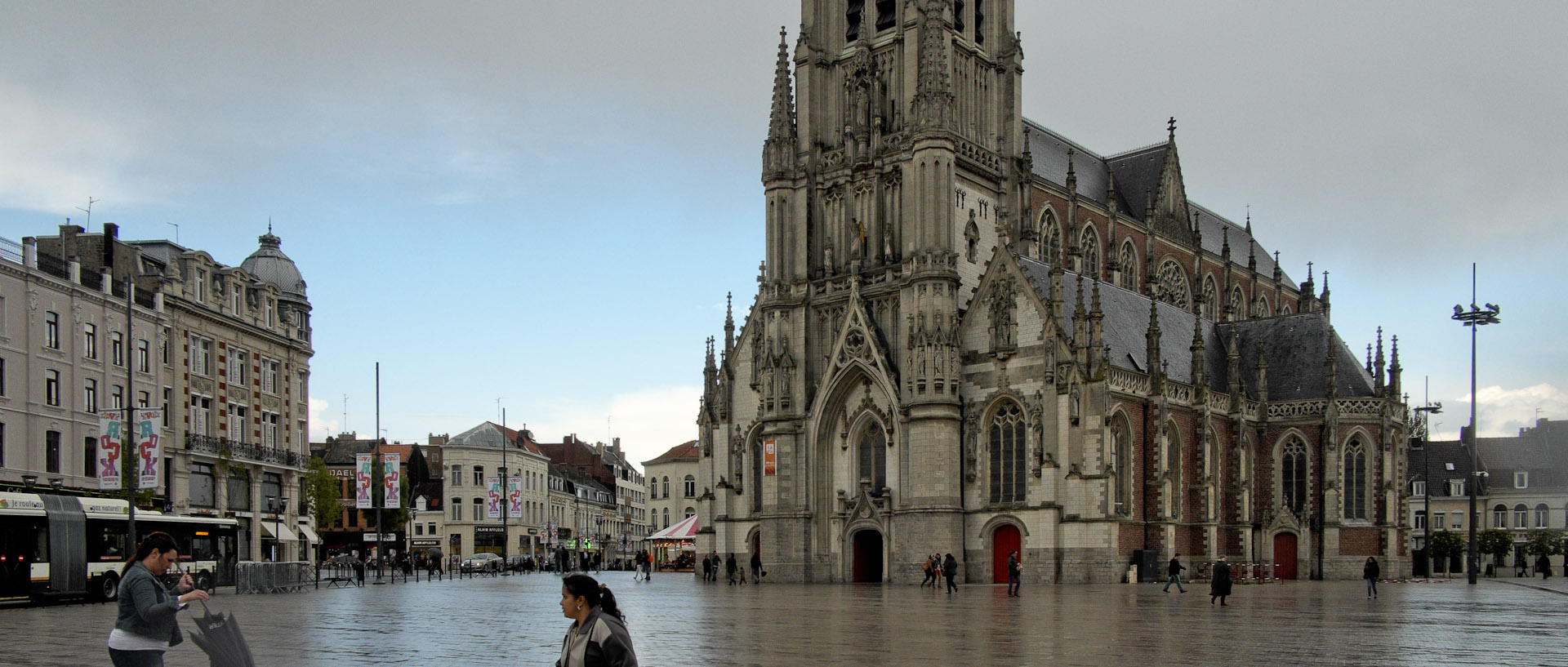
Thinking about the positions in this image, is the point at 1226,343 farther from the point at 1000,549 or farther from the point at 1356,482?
the point at 1000,549

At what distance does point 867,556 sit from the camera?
5409 cm

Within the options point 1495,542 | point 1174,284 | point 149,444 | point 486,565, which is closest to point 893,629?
point 149,444

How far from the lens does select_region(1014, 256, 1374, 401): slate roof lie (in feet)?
178

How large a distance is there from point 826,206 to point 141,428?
27135mm

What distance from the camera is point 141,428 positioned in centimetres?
4162

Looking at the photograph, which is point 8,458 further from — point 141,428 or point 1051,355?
point 1051,355

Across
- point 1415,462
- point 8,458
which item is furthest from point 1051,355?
point 1415,462

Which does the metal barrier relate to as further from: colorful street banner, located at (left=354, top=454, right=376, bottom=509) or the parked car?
the parked car

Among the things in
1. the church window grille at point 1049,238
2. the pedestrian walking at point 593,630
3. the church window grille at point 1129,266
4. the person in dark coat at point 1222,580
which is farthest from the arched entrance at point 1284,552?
the pedestrian walking at point 593,630

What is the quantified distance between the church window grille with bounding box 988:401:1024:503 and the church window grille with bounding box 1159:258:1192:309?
18721 millimetres

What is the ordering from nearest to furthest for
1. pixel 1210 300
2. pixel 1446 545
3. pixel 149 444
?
pixel 149 444
pixel 1210 300
pixel 1446 545

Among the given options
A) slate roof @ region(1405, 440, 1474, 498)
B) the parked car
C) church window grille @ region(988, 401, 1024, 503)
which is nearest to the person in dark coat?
church window grille @ region(988, 401, 1024, 503)

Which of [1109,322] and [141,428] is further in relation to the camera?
[1109,322]

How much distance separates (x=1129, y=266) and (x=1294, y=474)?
39.7 ft
